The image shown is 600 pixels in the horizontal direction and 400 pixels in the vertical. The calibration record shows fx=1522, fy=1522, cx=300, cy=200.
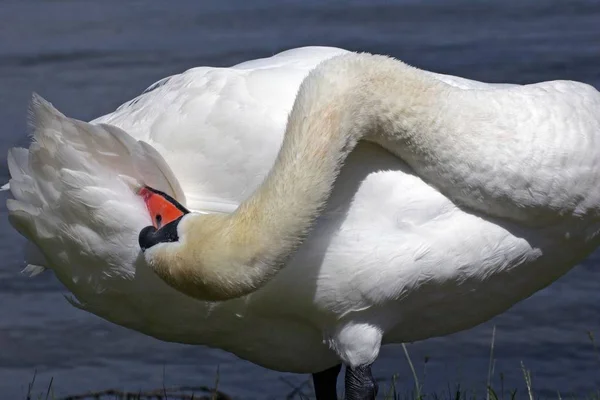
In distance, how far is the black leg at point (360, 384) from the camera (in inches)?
219

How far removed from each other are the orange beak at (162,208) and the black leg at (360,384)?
0.90 m

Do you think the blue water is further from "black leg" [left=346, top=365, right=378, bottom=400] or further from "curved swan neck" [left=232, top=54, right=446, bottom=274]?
"curved swan neck" [left=232, top=54, right=446, bottom=274]

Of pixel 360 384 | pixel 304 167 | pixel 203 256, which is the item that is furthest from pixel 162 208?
pixel 360 384

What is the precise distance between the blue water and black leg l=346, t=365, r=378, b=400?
7.49 feet

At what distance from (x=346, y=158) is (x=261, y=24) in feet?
20.7

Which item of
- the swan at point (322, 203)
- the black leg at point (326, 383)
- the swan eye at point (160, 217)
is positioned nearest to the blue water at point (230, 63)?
the black leg at point (326, 383)

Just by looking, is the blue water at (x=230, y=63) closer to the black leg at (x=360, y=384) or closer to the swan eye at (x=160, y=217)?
the black leg at (x=360, y=384)

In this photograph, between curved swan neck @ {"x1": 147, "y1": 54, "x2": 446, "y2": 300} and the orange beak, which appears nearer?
curved swan neck @ {"x1": 147, "y1": 54, "x2": 446, "y2": 300}

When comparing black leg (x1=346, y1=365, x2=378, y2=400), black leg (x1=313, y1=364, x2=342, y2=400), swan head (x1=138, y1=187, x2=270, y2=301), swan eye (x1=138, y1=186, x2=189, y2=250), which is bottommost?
black leg (x1=346, y1=365, x2=378, y2=400)

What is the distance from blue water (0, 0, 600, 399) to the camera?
332 inches

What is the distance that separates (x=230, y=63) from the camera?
422 inches

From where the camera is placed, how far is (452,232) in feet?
17.1

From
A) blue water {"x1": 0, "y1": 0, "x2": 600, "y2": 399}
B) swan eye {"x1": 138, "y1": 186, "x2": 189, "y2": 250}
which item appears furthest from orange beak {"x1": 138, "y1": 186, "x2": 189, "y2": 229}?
blue water {"x1": 0, "y1": 0, "x2": 600, "y2": 399}

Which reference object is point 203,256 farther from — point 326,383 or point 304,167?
point 326,383
